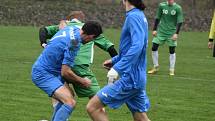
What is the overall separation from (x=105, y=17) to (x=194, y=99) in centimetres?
3323

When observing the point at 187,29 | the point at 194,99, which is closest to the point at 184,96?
the point at 194,99

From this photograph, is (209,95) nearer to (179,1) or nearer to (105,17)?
(105,17)

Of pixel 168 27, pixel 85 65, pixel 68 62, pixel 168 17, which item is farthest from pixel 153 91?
pixel 68 62

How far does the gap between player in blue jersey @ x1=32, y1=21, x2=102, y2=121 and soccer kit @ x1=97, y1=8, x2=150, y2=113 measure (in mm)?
591

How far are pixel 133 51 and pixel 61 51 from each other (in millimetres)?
1471

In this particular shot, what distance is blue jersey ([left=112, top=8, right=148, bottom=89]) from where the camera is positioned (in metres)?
7.82

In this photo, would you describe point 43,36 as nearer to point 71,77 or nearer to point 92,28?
point 71,77

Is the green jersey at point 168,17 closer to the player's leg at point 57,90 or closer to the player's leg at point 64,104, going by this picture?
the player's leg at point 57,90

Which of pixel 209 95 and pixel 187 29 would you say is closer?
pixel 209 95

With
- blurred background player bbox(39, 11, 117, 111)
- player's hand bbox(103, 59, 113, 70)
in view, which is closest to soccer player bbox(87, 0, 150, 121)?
player's hand bbox(103, 59, 113, 70)

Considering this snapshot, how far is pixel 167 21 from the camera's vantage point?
18.8 m

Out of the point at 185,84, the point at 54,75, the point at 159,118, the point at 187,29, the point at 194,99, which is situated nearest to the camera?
the point at 54,75

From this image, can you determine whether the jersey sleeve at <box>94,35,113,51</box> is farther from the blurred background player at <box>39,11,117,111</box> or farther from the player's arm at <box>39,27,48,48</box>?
the player's arm at <box>39,27,48,48</box>

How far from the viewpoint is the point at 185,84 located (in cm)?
1605
